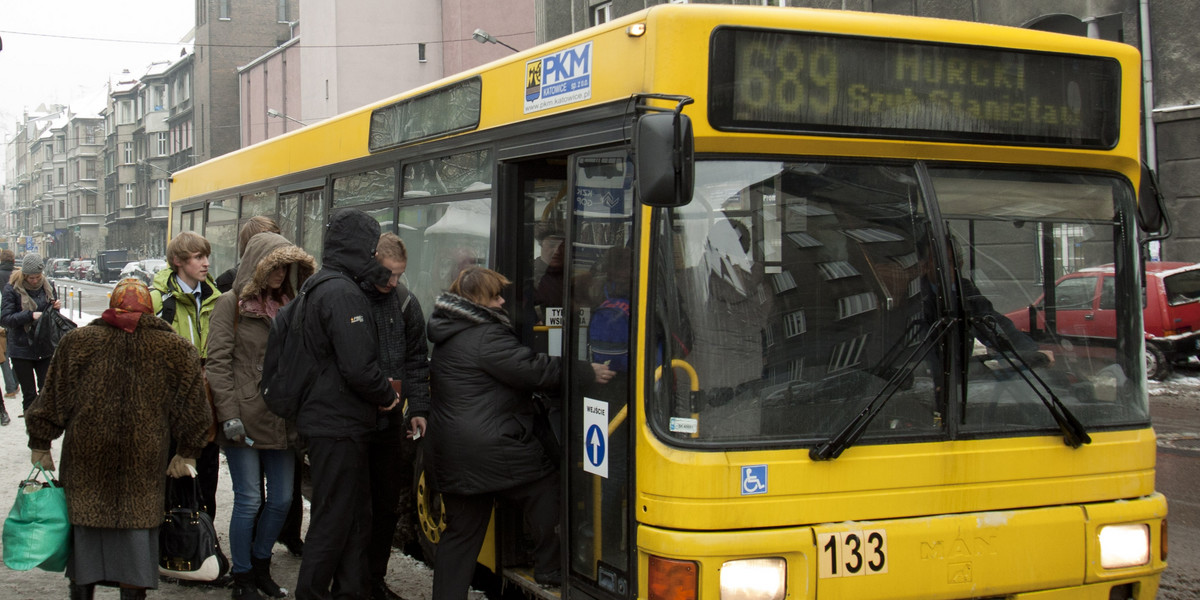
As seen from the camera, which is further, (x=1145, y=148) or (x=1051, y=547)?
(x=1145, y=148)

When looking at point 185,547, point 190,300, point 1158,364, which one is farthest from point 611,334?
point 1158,364

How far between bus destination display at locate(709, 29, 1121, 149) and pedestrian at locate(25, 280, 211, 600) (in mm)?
2649

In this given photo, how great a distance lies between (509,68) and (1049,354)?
2.63 metres

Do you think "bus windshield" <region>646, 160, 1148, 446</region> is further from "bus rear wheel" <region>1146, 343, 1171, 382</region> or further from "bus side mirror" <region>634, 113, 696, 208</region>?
"bus rear wheel" <region>1146, 343, 1171, 382</region>

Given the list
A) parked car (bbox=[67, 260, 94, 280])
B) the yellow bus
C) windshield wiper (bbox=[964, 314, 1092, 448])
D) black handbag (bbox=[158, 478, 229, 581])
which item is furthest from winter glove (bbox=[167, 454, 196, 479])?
parked car (bbox=[67, 260, 94, 280])

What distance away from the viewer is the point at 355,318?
4934 mm

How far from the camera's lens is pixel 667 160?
3.67 metres

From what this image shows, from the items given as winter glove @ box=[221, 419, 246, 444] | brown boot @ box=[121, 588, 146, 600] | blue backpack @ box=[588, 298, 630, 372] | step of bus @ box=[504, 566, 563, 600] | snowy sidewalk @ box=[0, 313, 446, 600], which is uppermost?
blue backpack @ box=[588, 298, 630, 372]

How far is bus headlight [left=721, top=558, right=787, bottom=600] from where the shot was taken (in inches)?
152

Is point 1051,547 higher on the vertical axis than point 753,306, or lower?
lower

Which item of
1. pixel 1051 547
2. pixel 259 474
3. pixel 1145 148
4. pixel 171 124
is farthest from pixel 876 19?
pixel 171 124

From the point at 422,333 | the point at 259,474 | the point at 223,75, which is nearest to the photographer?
the point at 422,333

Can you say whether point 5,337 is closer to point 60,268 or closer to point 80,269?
point 80,269

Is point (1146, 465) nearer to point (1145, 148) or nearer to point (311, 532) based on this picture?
point (311, 532)
